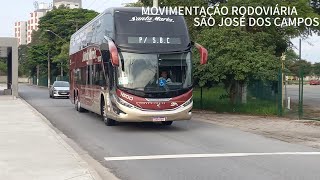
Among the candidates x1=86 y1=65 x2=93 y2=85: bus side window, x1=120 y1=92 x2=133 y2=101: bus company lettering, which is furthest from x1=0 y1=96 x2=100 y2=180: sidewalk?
x1=86 y1=65 x2=93 y2=85: bus side window

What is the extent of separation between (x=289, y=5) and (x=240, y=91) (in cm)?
489

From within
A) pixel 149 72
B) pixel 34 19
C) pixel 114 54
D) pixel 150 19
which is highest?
pixel 34 19

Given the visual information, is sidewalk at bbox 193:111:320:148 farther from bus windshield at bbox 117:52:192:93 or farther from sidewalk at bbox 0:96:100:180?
sidewalk at bbox 0:96:100:180

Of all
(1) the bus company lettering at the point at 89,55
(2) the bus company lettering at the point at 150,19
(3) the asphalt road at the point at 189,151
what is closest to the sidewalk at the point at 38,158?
(3) the asphalt road at the point at 189,151

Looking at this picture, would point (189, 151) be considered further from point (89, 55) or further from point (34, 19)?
point (34, 19)

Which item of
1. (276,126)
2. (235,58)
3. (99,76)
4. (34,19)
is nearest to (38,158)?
(99,76)

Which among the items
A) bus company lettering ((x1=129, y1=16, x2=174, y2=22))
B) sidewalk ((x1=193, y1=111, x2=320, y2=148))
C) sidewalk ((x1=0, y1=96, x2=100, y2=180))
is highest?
bus company lettering ((x1=129, y1=16, x2=174, y2=22))

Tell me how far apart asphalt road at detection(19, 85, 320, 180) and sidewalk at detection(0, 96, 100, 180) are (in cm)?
74

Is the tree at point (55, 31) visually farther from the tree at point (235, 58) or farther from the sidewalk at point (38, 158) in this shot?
the sidewalk at point (38, 158)

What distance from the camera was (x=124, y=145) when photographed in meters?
12.6

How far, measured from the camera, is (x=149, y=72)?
15.1 m

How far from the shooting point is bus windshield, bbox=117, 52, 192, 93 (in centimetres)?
1509

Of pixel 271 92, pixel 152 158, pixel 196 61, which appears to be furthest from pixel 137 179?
pixel 271 92

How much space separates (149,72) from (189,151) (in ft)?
14.1
